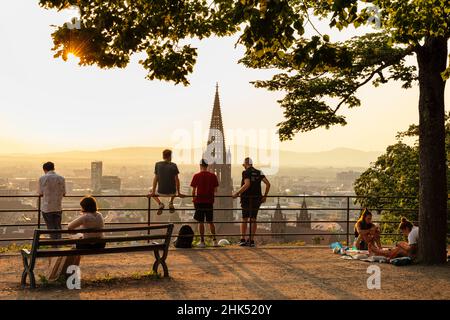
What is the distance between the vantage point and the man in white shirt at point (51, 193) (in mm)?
12438

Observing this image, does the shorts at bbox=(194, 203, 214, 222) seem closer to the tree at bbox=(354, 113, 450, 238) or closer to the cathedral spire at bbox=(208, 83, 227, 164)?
the tree at bbox=(354, 113, 450, 238)

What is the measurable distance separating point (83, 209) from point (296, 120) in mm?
5775

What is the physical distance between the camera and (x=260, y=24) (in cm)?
916

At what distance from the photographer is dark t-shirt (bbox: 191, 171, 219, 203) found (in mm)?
13742

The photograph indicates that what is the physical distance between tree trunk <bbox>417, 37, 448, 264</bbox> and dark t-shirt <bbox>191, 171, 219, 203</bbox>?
449 centimetres

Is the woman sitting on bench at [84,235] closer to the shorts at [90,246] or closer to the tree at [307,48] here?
the shorts at [90,246]

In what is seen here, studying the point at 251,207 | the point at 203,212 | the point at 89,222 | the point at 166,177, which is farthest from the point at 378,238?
the point at 89,222

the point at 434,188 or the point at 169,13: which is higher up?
the point at 169,13

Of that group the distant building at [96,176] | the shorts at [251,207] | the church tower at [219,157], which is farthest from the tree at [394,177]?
the distant building at [96,176]

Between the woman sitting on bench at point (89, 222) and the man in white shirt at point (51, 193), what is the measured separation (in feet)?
10.6

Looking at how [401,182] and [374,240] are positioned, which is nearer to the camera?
[374,240]
